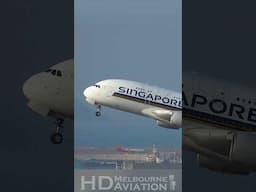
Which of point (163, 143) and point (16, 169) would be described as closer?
point (163, 143)

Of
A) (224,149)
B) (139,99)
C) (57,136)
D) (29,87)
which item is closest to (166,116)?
(139,99)

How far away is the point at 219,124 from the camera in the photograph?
6023 mm

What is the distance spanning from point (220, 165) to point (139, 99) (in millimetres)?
1177

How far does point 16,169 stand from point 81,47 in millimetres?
1506

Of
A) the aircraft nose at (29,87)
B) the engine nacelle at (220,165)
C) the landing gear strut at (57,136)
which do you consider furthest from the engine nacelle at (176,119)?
the aircraft nose at (29,87)

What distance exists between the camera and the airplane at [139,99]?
5.34m

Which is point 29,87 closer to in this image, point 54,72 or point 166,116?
point 54,72

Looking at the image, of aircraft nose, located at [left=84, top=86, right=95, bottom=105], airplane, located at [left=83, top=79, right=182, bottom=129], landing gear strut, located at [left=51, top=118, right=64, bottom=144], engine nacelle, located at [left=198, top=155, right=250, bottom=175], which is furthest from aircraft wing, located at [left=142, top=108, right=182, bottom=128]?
landing gear strut, located at [left=51, top=118, right=64, bottom=144]

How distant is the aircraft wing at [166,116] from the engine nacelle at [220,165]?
0.67 metres

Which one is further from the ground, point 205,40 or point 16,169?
point 205,40

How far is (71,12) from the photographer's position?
5777 mm

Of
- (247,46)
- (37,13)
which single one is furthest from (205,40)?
(37,13)

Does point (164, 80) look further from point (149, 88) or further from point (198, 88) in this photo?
point (198, 88)

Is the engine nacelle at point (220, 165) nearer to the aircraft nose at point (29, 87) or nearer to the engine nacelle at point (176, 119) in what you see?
the engine nacelle at point (176, 119)
